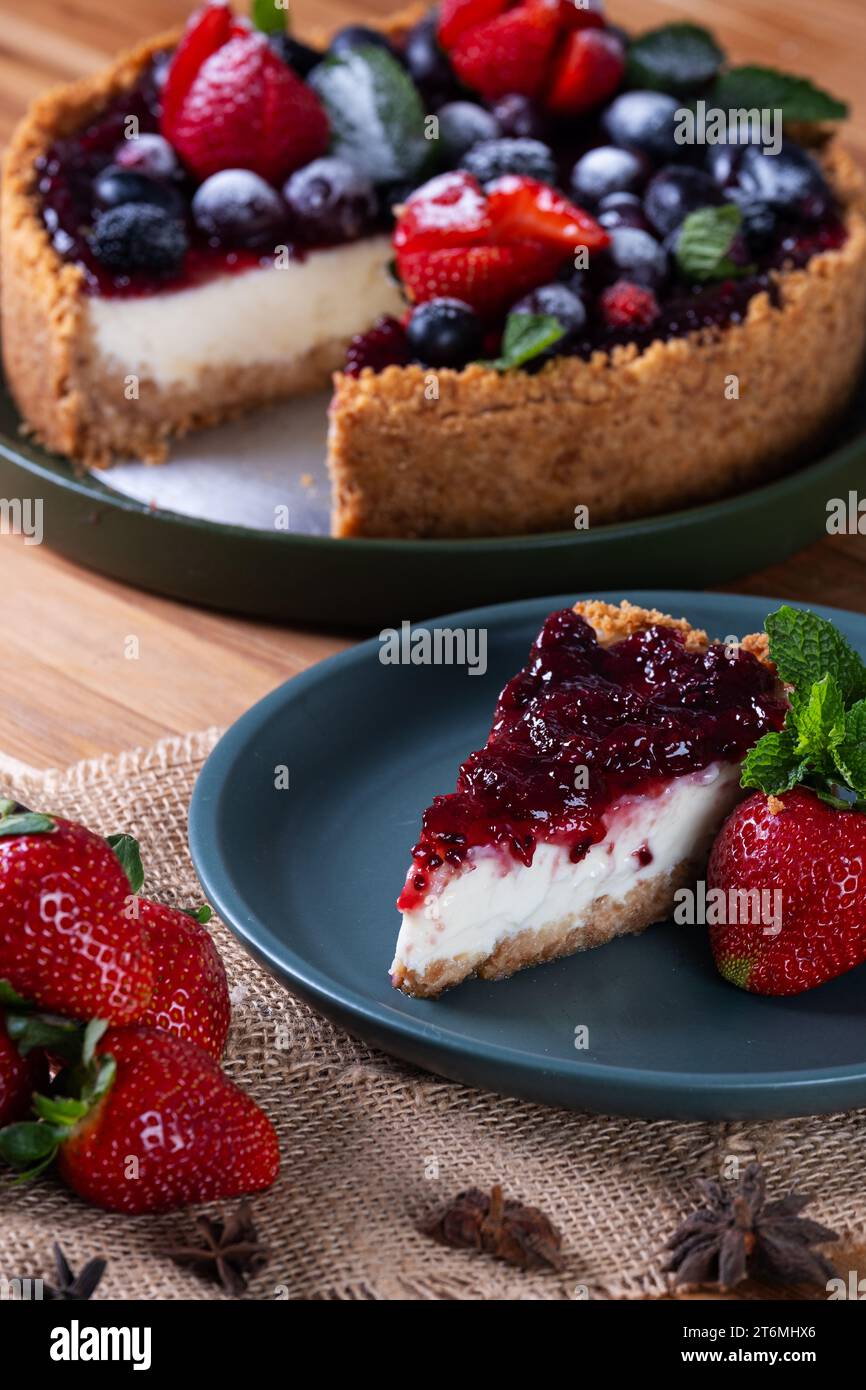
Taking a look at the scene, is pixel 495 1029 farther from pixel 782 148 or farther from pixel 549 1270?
pixel 782 148

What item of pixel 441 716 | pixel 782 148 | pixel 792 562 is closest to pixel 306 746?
pixel 441 716

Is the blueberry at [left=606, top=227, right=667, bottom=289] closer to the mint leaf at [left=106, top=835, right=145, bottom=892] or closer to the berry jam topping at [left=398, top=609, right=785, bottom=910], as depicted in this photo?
the berry jam topping at [left=398, top=609, right=785, bottom=910]

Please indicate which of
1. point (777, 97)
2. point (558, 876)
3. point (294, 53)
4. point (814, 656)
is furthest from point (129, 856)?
point (777, 97)

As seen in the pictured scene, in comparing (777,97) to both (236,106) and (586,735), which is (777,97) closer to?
(236,106)

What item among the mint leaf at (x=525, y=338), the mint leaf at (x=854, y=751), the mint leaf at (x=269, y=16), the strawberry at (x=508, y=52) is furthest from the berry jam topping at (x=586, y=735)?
the mint leaf at (x=269, y=16)

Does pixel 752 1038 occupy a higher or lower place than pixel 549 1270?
higher

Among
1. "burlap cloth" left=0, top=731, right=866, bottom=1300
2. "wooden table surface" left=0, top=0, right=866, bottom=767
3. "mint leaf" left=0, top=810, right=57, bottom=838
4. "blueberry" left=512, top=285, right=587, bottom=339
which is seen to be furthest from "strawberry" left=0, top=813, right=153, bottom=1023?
"blueberry" left=512, top=285, right=587, bottom=339
